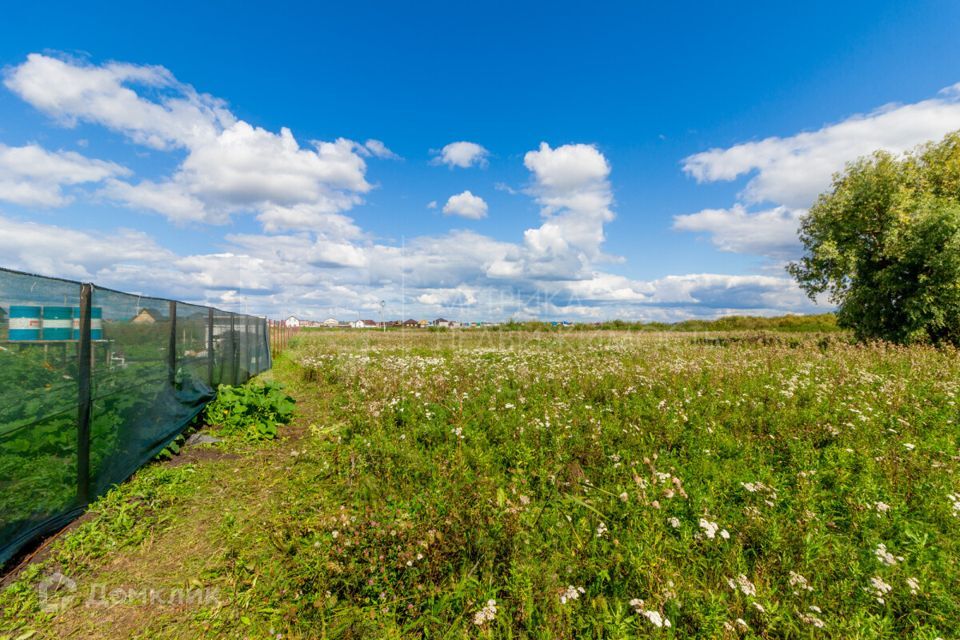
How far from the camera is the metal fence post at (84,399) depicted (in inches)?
181

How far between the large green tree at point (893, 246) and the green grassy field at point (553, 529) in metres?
16.0

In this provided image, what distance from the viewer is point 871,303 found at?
19328mm

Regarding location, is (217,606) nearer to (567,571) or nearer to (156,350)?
(567,571)

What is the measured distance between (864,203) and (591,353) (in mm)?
18329

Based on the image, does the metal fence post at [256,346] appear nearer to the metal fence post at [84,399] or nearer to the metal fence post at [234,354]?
the metal fence post at [234,354]

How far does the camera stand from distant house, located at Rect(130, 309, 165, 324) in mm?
6461


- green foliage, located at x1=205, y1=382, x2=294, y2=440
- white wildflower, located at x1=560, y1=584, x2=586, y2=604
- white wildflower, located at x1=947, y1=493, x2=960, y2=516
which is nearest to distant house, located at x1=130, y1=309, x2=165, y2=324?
green foliage, located at x1=205, y1=382, x2=294, y2=440

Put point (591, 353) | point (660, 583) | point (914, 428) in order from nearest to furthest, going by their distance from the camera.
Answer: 1. point (660, 583)
2. point (914, 428)
3. point (591, 353)

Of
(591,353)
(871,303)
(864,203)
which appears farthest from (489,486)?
(864,203)

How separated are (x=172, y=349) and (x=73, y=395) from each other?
10.8ft

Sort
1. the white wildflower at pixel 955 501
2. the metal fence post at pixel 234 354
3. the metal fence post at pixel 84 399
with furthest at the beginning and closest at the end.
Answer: the metal fence post at pixel 234 354 < the metal fence post at pixel 84 399 < the white wildflower at pixel 955 501

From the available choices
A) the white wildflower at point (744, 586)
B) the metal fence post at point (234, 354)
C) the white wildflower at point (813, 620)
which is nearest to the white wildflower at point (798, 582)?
the white wildflower at point (813, 620)

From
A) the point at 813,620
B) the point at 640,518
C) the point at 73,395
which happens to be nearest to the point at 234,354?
the point at 73,395

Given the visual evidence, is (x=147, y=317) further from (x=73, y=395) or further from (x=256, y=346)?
(x=256, y=346)
